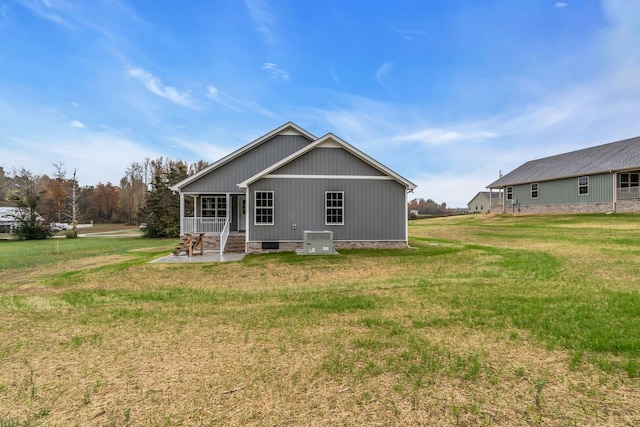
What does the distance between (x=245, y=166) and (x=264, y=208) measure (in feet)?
11.8

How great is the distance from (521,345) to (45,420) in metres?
5.36

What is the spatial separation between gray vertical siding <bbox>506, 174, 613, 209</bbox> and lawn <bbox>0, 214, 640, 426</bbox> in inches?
864

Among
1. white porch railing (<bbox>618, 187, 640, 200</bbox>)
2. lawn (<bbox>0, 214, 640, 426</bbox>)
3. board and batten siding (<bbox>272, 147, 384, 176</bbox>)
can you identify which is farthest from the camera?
white porch railing (<bbox>618, 187, 640, 200</bbox>)

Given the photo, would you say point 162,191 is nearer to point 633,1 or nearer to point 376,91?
point 376,91

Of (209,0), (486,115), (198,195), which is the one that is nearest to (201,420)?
(198,195)

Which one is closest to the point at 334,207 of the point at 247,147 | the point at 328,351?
the point at 247,147

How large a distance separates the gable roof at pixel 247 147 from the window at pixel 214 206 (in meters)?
1.42

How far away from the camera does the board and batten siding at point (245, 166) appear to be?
15789 mm

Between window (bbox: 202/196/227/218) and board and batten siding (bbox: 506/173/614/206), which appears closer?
window (bbox: 202/196/227/218)

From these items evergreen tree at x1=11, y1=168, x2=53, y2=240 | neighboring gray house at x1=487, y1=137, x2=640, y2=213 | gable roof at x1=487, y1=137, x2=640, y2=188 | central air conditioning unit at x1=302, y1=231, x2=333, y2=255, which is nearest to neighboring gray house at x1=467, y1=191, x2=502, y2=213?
gable roof at x1=487, y1=137, x2=640, y2=188

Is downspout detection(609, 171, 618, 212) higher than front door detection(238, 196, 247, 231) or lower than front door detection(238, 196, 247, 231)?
higher

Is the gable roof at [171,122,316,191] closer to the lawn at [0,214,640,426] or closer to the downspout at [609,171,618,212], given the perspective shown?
the lawn at [0,214,640,426]

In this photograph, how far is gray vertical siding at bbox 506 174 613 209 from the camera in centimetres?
2372

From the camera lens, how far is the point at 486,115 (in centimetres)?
2341
